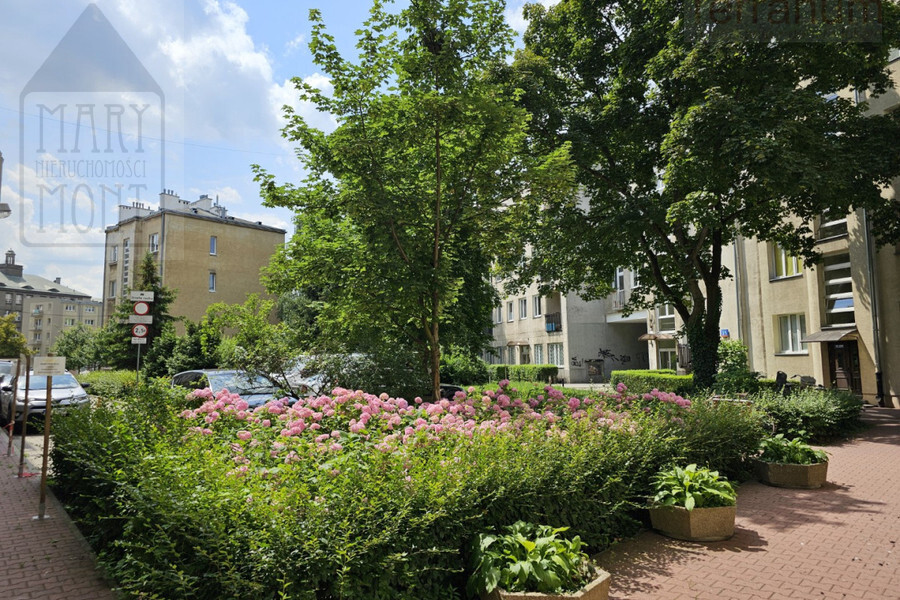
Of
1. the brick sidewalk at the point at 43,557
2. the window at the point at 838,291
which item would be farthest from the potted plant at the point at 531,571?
the window at the point at 838,291

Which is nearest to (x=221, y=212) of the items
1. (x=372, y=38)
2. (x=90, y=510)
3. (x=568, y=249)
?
(x=568, y=249)

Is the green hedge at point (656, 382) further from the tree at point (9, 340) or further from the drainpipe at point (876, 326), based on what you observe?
the tree at point (9, 340)

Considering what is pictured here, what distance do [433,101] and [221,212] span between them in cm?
4570

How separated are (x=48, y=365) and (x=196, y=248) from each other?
39580 millimetres

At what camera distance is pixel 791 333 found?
23172 mm

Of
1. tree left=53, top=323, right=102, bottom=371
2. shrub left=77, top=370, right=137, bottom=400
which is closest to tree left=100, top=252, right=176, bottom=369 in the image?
shrub left=77, top=370, right=137, bottom=400

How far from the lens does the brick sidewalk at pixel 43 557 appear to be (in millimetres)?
4391

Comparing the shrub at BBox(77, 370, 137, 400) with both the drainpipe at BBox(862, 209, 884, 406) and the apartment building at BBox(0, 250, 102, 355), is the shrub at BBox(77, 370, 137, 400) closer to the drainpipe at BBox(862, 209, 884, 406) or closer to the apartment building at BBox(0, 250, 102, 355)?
the drainpipe at BBox(862, 209, 884, 406)

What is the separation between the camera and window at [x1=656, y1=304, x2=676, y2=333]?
33.4m

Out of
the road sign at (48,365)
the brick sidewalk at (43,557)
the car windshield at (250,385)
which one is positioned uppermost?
the road sign at (48,365)

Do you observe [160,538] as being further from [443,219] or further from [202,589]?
[443,219]

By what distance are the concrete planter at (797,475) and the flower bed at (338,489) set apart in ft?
5.77

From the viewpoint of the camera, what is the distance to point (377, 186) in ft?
28.3

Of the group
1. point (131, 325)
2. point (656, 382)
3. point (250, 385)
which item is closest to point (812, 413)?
point (250, 385)
